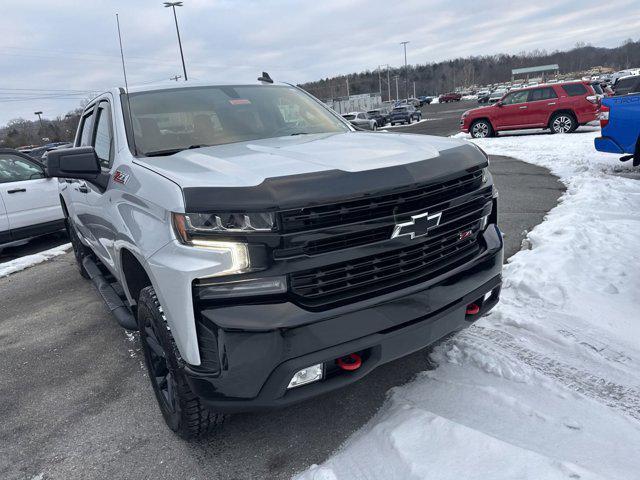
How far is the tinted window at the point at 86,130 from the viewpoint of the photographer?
14.8 feet

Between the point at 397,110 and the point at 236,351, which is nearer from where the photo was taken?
the point at 236,351

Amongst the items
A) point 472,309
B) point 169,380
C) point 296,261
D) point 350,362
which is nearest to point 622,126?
point 472,309

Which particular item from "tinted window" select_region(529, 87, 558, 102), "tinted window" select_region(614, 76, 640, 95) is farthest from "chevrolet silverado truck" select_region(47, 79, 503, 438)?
"tinted window" select_region(529, 87, 558, 102)

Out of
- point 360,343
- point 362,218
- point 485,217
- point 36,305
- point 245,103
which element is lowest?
point 36,305

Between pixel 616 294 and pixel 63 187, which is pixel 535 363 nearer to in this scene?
pixel 616 294

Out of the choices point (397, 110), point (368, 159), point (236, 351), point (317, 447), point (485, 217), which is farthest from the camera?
point (397, 110)

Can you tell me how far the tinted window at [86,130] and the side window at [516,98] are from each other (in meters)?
16.4

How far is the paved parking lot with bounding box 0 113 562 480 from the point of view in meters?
2.53

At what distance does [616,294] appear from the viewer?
378cm

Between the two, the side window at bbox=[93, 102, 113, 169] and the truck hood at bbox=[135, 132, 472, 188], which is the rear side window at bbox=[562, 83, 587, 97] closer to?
the truck hood at bbox=[135, 132, 472, 188]

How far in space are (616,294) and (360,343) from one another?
2653 millimetres

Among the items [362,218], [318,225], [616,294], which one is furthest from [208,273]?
[616,294]

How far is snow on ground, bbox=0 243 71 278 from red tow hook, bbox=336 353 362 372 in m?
6.31

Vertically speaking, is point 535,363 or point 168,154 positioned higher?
point 168,154
